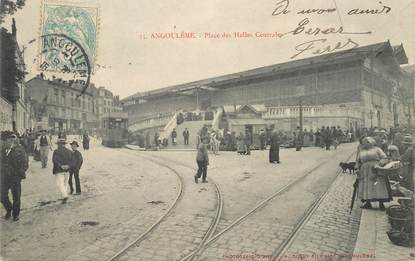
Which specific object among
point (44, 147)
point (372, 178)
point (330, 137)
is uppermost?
point (330, 137)

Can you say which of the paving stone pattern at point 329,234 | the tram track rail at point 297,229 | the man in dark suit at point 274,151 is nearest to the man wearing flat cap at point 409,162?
the paving stone pattern at point 329,234

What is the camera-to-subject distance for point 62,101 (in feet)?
32.4

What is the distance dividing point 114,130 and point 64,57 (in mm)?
21008

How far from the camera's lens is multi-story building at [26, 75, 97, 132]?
29.1 feet

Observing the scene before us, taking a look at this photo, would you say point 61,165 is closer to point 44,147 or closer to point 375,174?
point 44,147

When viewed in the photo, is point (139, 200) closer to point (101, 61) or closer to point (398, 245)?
point (101, 61)

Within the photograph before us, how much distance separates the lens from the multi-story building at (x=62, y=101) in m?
8.87

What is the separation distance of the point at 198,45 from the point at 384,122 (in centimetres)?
2884

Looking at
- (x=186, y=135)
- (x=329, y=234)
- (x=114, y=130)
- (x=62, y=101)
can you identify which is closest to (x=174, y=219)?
(x=329, y=234)

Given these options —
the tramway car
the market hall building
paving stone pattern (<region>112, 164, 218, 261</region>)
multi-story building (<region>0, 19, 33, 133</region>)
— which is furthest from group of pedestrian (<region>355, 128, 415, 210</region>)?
the tramway car

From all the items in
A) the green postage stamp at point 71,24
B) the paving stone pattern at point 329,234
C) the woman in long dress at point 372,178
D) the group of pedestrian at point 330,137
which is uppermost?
the green postage stamp at point 71,24

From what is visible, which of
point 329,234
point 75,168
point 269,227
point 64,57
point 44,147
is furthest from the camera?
point 44,147

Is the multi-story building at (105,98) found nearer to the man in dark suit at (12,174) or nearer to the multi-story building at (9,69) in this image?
the multi-story building at (9,69)

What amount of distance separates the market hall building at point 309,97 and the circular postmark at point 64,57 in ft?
63.7
